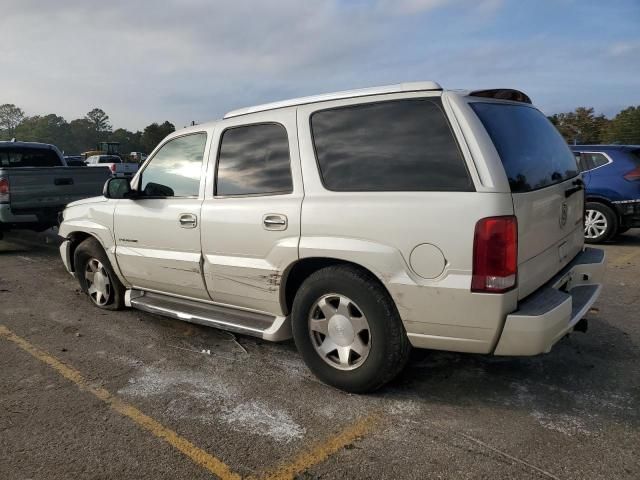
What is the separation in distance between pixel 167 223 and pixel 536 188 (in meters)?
2.73

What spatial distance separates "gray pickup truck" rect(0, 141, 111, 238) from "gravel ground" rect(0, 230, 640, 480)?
4.25 m

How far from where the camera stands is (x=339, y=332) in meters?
3.08

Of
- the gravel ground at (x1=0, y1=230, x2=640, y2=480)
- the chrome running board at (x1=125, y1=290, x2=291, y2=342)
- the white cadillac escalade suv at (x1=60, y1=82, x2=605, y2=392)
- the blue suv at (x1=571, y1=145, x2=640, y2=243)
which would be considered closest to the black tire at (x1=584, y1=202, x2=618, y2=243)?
the blue suv at (x1=571, y1=145, x2=640, y2=243)

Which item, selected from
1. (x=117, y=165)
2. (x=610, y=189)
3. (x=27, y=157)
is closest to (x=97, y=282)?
(x=27, y=157)

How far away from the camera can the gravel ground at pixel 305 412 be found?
2473 millimetres

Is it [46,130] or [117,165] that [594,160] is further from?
[46,130]

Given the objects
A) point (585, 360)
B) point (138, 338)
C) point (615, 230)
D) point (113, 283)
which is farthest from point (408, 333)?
point (615, 230)

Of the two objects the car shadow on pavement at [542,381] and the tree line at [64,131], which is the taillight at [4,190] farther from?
the tree line at [64,131]

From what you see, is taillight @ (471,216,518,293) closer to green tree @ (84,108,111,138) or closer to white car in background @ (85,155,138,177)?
white car in background @ (85,155,138,177)

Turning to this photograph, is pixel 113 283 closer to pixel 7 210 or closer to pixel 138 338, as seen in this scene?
pixel 138 338

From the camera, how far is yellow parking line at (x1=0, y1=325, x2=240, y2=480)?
8.14ft

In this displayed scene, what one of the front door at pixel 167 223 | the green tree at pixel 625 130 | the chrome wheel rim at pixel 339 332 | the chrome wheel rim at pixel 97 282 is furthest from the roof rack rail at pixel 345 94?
the green tree at pixel 625 130

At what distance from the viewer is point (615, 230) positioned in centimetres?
780

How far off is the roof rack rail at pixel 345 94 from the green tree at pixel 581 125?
76.6 feet
